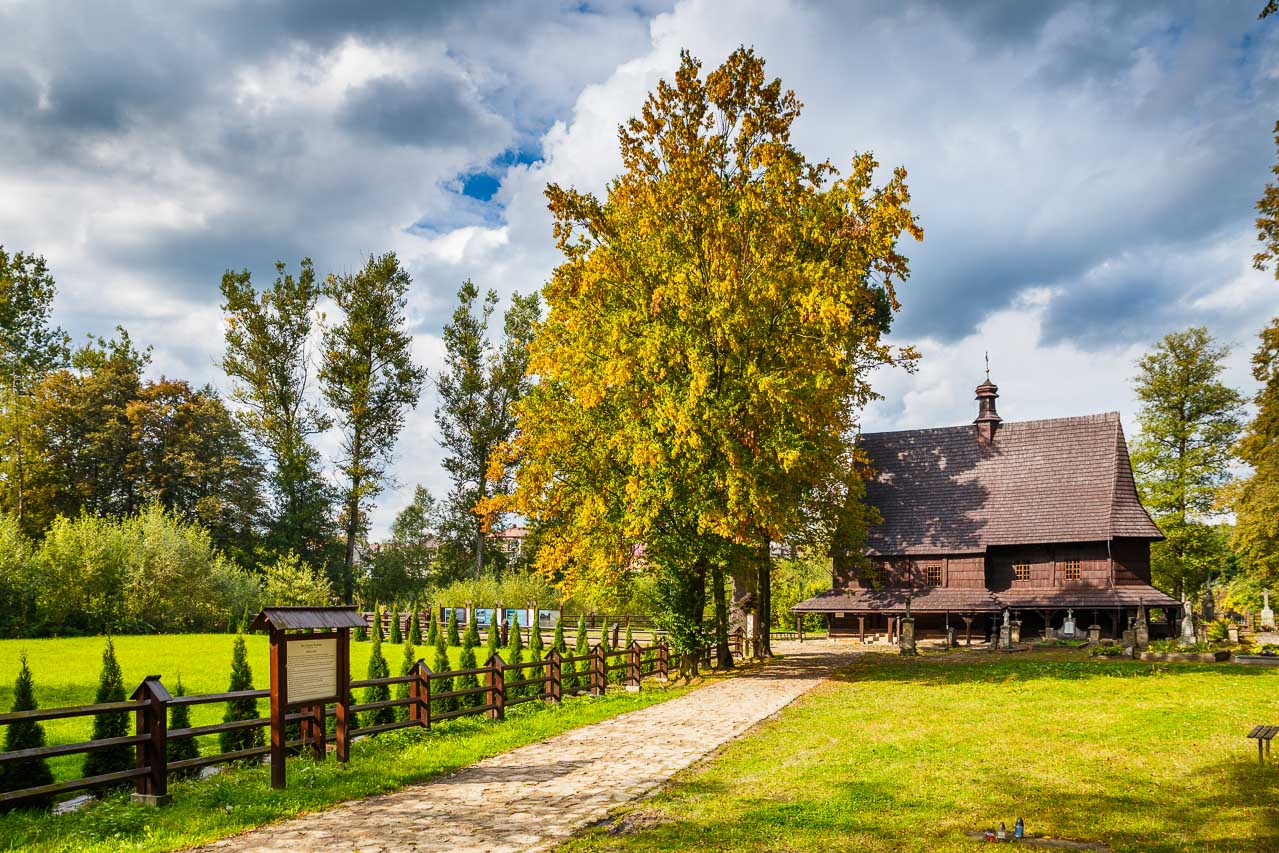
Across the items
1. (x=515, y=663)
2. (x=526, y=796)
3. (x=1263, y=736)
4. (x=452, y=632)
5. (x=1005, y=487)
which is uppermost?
(x=1005, y=487)

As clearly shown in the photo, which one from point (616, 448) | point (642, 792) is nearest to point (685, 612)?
point (616, 448)

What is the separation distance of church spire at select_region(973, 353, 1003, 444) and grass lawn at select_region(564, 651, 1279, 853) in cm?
1913

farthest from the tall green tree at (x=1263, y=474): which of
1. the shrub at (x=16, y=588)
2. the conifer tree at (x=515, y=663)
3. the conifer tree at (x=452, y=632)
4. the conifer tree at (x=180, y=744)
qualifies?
the shrub at (x=16, y=588)

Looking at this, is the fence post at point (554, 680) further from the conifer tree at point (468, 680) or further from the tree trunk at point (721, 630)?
the tree trunk at point (721, 630)

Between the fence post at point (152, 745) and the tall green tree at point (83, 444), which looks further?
the tall green tree at point (83, 444)

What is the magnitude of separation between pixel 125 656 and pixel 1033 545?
3205 cm

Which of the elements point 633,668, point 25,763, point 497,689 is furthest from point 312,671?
point 633,668

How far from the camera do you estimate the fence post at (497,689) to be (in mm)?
14750

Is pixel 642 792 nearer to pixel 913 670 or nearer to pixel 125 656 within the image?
pixel 913 670

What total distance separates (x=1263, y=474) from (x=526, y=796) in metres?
29.3

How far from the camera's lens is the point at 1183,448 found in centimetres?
4250

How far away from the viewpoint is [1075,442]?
112 feet

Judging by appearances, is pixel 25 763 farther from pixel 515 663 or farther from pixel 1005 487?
pixel 1005 487

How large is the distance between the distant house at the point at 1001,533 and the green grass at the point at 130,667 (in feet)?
57.0
